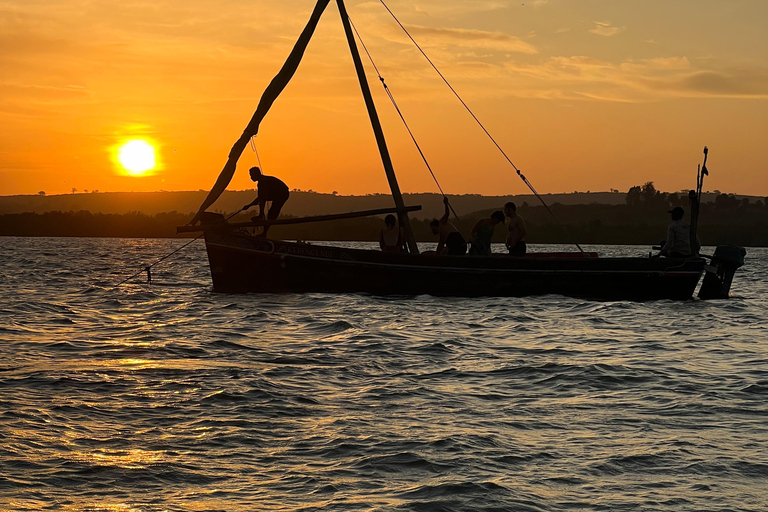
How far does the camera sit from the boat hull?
853 inches

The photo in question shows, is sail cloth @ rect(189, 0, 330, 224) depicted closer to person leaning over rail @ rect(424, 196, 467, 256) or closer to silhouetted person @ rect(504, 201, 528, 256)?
person leaning over rail @ rect(424, 196, 467, 256)

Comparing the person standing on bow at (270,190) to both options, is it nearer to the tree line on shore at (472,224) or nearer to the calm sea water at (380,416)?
the calm sea water at (380,416)

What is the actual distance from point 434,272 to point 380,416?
1305cm

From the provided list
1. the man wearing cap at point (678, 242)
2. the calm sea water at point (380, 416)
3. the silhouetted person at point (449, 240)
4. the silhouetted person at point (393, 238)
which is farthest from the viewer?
the silhouetted person at point (393, 238)

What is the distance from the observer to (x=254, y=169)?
70.8 ft

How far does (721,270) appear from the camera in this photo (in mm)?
23734

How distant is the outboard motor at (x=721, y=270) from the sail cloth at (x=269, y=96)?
38.2ft

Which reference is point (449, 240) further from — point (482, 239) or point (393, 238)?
point (393, 238)

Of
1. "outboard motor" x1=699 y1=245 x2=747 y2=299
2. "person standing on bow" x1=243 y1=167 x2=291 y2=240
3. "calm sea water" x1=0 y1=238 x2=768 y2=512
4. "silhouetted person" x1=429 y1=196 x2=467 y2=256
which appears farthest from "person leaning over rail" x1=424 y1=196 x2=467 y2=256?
"outboard motor" x1=699 y1=245 x2=747 y2=299

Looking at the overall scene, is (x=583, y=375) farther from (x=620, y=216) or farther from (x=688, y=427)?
(x=620, y=216)

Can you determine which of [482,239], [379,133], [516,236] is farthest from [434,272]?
A: [379,133]

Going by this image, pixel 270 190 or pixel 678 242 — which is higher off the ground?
pixel 270 190

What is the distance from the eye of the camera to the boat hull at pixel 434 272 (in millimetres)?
21656

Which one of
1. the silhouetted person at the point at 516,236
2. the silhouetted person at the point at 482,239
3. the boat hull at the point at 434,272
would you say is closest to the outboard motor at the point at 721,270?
the boat hull at the point at 434,272
